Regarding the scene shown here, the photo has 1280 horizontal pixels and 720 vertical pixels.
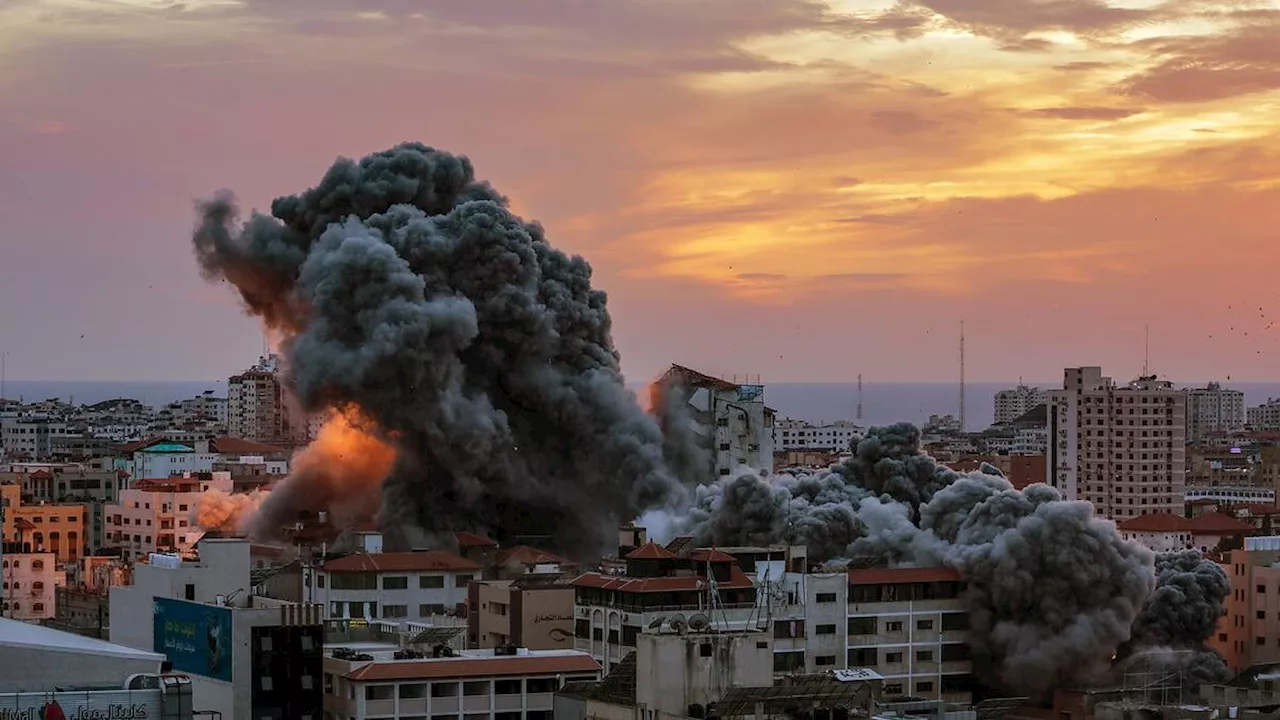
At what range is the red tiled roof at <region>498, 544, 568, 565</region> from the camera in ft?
264

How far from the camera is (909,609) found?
7238cm

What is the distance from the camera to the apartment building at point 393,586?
74062 mm

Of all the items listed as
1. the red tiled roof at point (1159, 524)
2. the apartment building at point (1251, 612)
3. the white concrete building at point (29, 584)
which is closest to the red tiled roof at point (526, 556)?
the apartment building at point (1251, 612)

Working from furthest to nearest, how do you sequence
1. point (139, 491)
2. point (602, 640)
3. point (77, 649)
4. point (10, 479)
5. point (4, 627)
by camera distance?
point (10, 479) < point (139, 491) < point (602, 640) < point (4, 627) < point (77, 649)

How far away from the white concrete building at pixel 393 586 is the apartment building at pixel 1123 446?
64880mm

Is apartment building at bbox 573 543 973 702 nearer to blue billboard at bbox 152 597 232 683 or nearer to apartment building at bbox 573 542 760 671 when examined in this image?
apartment building at bbox 573 542 760 671

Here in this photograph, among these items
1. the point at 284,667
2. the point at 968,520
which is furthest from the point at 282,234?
the point at 284,667

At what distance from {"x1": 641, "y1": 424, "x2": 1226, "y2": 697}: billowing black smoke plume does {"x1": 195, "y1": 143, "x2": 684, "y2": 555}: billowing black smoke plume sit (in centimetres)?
859

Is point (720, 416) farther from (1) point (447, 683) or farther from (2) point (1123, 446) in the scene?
(1) point (447, 683)

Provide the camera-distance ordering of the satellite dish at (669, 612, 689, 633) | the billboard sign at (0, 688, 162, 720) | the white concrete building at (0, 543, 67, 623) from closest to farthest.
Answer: the billboard sign at (0, 688, 162, 720), the satellite dish at (669, 612, 689, 633), the white concrete building at (0, 543, 67, 623)

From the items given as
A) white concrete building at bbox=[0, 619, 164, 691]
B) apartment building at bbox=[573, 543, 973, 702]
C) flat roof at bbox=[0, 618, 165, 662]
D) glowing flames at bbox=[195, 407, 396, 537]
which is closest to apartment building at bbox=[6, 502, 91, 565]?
glowing flames at bbox=[195, 407, 396, 537]

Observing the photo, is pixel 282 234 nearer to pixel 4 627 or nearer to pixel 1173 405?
pixel 4 627

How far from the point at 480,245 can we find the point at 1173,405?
55.0 metres

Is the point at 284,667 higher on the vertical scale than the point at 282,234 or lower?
lower
